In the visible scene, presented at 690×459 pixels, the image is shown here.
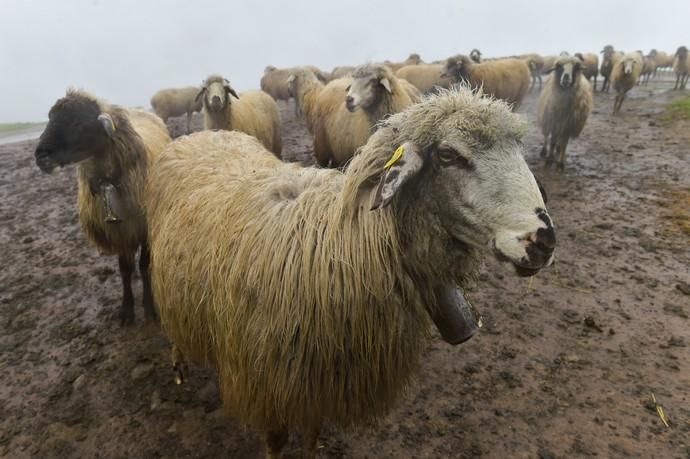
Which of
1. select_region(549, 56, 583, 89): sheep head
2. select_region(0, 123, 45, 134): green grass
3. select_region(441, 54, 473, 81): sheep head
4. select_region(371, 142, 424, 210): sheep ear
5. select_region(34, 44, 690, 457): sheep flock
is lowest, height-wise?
select_region(34, 44, 690, 457): sheep flock

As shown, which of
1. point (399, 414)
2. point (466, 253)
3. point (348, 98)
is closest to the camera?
point (466, 253)

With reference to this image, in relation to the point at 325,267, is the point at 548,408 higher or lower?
lower

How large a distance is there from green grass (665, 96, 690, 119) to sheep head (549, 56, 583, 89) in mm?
5517

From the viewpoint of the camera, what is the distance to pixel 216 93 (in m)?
7.10

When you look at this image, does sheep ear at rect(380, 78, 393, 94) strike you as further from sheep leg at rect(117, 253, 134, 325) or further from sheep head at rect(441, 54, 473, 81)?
sheep head at rect(441, 54, 473, 81)

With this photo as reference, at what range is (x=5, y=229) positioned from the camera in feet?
21.1

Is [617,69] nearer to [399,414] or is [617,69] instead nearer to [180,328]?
[399,414]

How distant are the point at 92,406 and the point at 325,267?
8.75 ft

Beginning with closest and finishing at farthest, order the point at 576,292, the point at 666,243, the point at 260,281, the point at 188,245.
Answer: the point at 260,281
the point at 188,245
the point at 576,292
the point at 666,243

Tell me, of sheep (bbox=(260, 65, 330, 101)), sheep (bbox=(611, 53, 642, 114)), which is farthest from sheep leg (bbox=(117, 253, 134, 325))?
sheep (bbox=(260, 65, 330, 101))

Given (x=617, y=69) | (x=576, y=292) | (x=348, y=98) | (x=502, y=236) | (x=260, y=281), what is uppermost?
(x=617, y=69)

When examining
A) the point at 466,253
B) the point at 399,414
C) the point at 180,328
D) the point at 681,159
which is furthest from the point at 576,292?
the point at 681,159

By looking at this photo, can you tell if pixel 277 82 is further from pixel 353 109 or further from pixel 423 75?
pixel 353 109

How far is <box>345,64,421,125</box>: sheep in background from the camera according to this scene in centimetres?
603
